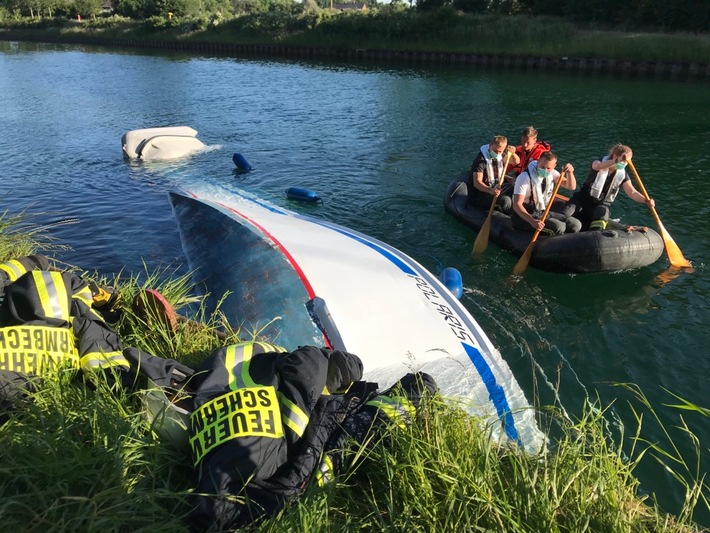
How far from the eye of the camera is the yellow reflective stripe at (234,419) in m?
2.95

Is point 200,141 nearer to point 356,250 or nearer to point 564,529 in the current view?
point 356,250

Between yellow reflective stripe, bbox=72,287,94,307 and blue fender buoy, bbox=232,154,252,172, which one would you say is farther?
blue fender buoy, bbox=232,154,252,172

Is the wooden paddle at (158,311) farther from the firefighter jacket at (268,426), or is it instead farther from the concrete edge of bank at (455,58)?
the concrete edge of bank at (455,58)

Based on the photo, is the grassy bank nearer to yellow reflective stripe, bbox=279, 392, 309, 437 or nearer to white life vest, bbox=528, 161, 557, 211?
white life vest, bbox=528, 161, 557, 211

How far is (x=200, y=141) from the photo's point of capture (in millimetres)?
16484

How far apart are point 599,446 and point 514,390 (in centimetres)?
210

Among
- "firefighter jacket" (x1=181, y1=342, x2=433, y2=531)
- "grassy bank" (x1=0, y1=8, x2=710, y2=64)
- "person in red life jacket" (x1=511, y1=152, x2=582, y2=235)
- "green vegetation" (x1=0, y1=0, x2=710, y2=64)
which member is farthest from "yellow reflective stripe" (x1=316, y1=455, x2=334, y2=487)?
"green vegetation" (x1=0, y1=0, x2=710, y2=64)

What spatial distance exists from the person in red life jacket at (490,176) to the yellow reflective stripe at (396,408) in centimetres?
649

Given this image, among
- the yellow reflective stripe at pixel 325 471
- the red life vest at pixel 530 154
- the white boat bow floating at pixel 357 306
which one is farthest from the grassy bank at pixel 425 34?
the yellow reflective stripe at pixel 325 471

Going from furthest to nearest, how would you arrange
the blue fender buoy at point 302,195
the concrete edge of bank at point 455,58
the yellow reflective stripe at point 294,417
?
the concrete edge of bank at point 455,58, the blue fender buoy at point 302,195, the yellow reflective stripe at point 294,417

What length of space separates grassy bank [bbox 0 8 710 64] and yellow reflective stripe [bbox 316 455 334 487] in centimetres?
3250

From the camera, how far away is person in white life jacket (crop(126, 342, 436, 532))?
279cm

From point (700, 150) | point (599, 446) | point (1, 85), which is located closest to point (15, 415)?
point (599, 446)

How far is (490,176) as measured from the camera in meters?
9.50
